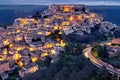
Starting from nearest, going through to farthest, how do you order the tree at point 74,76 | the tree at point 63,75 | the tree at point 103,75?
the tree at point 103,75 < the tree at point 74,76 < the tree at point 63,75

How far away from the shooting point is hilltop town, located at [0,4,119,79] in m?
24.9

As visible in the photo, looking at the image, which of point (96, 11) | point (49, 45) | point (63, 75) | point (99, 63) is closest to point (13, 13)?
point (96, 11)

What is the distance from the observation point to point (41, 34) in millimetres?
30688

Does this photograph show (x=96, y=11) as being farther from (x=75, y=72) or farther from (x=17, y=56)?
(x=75, y=72)

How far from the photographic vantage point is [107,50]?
55.1ft

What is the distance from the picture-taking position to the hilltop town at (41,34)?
81.6ft

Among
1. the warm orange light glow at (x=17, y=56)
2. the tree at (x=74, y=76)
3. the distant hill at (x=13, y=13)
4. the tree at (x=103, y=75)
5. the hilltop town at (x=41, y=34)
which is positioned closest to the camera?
the tree at (x=103, y=75)

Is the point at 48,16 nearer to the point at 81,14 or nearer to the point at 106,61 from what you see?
the point at 81,14

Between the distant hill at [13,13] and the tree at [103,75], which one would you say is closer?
the tree at [103,75]

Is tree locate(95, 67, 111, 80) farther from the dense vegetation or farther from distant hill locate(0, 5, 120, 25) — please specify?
distant hill locate(0, 5, 120, 25)

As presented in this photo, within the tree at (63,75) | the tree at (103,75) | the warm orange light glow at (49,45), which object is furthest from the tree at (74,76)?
the warm orange light glow at (49,45)

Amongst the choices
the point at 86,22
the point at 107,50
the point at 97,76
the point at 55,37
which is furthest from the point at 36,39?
the point at 97,76

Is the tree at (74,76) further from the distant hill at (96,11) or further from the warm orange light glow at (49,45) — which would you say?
the distant hill at (96,11)

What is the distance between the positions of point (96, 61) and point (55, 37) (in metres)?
14.5
